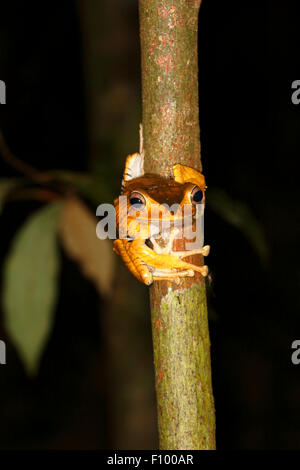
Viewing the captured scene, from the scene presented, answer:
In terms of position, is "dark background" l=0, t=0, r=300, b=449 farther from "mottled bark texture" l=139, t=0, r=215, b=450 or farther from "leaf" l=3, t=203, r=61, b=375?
"mottled bark texture" l=139, t=0, r=215, b=450

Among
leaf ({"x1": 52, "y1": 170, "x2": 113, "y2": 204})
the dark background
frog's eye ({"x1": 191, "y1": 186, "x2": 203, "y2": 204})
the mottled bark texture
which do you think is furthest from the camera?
the dark background

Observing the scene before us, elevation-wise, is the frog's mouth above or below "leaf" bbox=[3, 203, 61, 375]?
below

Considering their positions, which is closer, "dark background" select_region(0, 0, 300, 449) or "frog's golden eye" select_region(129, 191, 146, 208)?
"frog's golden eye" select_region(129, 191, 146, 208)

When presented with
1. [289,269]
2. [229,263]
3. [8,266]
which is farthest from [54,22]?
[8,266]

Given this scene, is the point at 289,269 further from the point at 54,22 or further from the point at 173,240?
the point at 173,240

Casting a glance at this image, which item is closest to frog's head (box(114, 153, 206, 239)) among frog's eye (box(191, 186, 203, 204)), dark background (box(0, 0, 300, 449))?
frog's eye (box(191, 186, 203, 204))

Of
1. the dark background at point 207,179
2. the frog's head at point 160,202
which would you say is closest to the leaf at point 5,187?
the dark background at point 207,179

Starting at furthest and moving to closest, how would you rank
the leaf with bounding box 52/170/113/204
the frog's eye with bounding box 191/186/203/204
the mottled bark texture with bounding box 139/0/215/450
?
the leaf with bounding box 52/170/113/204 < the frog's eye with bounding box 191/186/203/204 < the mottled bark texture with bounding box 139/0/215/450

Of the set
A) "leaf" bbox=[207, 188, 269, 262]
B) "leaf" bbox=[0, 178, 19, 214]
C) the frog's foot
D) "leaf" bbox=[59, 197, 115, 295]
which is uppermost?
"leaf" bbox=[0, 178, 19, 214]
